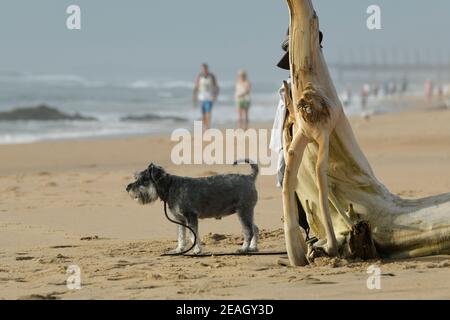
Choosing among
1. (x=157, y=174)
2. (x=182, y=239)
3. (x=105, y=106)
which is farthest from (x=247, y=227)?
(x=105, y=106)

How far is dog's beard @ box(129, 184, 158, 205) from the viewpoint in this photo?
9484 millimetres

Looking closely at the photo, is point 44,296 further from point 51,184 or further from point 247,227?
point 51,184

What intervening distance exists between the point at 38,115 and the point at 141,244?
25408mm

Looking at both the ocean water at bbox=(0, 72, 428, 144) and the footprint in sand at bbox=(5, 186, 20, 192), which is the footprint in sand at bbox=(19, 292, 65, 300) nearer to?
the footprint in sand at bbox=(5, 186, 20, 192)

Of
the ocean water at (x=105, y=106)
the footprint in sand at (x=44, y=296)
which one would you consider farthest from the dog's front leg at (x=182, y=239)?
the ocean water at (x=105, y=106)

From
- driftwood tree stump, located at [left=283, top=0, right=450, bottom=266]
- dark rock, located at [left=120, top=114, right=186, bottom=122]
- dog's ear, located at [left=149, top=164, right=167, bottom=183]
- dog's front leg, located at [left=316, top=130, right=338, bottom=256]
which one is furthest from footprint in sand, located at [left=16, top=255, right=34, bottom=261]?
dark rock, located at [left=120, top=114, right=186, bottom=122]

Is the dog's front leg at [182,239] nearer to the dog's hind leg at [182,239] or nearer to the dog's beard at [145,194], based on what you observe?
the dog's hind leg at [182,239]

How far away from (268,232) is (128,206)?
9.87 ft

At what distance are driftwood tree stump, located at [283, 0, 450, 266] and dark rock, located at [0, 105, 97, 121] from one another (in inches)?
1019

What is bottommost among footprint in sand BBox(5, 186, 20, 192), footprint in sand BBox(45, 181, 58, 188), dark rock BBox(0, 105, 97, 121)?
footprint in sand BBox(45, 181, 58, 188)
